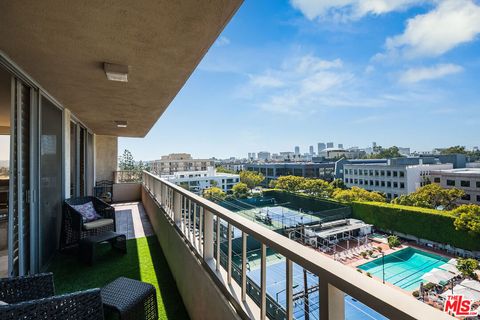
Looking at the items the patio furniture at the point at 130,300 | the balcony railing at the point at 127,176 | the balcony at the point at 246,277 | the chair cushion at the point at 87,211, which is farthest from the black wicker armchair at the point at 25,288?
the balcony railing at the point at 127,176

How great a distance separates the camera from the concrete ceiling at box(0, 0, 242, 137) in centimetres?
151

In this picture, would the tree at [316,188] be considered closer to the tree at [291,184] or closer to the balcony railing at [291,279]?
the tree at [291,184]

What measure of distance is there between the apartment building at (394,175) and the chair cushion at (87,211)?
81.5 ft

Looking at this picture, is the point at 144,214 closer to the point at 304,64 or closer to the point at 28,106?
the point at 28,106

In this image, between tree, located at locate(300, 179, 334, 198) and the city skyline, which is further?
tree, located at locate(300, 179, 334, 198)

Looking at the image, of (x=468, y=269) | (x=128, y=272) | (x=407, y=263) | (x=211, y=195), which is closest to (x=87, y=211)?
(x=128, y=272)

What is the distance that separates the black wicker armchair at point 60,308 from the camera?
1057mm

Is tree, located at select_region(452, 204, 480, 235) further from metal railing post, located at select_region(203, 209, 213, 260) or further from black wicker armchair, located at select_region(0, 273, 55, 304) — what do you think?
black wicker armchair, located at select_region(0, 273, 55, 304)

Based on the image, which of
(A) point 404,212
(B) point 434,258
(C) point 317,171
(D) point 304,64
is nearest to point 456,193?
(A) point 404,212

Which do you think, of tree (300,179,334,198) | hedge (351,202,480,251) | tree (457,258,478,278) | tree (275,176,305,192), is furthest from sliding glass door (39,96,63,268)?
tree (275,176,305,192)

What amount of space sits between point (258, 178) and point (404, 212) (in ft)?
58.9

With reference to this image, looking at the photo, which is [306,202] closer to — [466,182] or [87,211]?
[466,182]

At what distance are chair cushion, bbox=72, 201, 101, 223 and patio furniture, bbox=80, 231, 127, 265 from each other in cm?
43

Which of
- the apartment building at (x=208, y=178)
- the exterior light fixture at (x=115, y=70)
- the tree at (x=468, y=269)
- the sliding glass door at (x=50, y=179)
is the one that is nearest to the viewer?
the exterior light fixture at (x=115, y=70)
